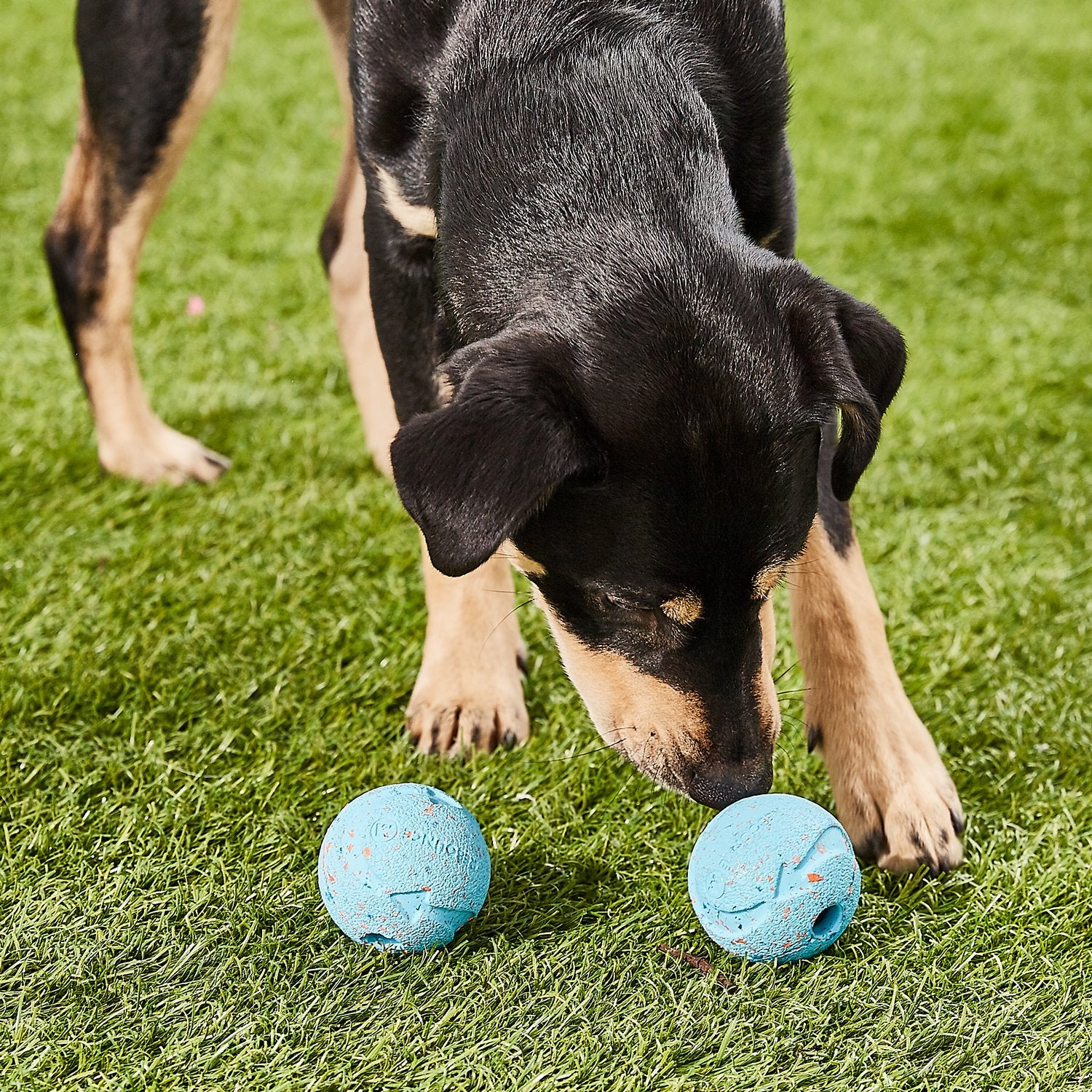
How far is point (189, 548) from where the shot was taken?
3348 millimetres

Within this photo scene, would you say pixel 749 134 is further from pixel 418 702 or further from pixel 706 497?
pixel 418 702

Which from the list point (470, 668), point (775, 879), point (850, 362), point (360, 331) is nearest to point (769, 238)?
point (850, 362)

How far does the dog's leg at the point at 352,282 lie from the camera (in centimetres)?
365

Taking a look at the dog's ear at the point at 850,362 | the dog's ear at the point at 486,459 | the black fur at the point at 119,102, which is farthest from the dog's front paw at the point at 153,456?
the dog's ear at the point at 850,362

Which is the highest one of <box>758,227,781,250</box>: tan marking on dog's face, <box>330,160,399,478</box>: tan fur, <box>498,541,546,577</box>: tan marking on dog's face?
<box>758,227,781,250</box>: tan marking on dog's face

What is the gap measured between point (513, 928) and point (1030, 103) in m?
6.28

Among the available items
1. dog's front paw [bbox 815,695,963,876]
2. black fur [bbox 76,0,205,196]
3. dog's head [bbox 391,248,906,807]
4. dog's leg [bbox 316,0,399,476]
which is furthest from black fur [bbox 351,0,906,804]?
dog's leg [bbox 316,0,399,476]

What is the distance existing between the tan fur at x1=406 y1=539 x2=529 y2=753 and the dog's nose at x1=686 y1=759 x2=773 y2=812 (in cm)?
63

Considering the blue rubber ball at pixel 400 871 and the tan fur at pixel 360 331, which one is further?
the tan fur at pixel 360 331

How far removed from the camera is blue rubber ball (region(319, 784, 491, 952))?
2025 mm

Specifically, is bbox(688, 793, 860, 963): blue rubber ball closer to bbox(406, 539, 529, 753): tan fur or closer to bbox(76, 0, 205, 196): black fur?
bbox(406, 539, 529, 753): tan fur

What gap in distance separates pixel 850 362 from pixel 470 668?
1.14 metres

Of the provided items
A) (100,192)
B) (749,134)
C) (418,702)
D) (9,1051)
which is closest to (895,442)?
(749,134)

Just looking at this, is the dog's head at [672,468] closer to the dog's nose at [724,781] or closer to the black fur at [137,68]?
the dog's nose at [724,781]
